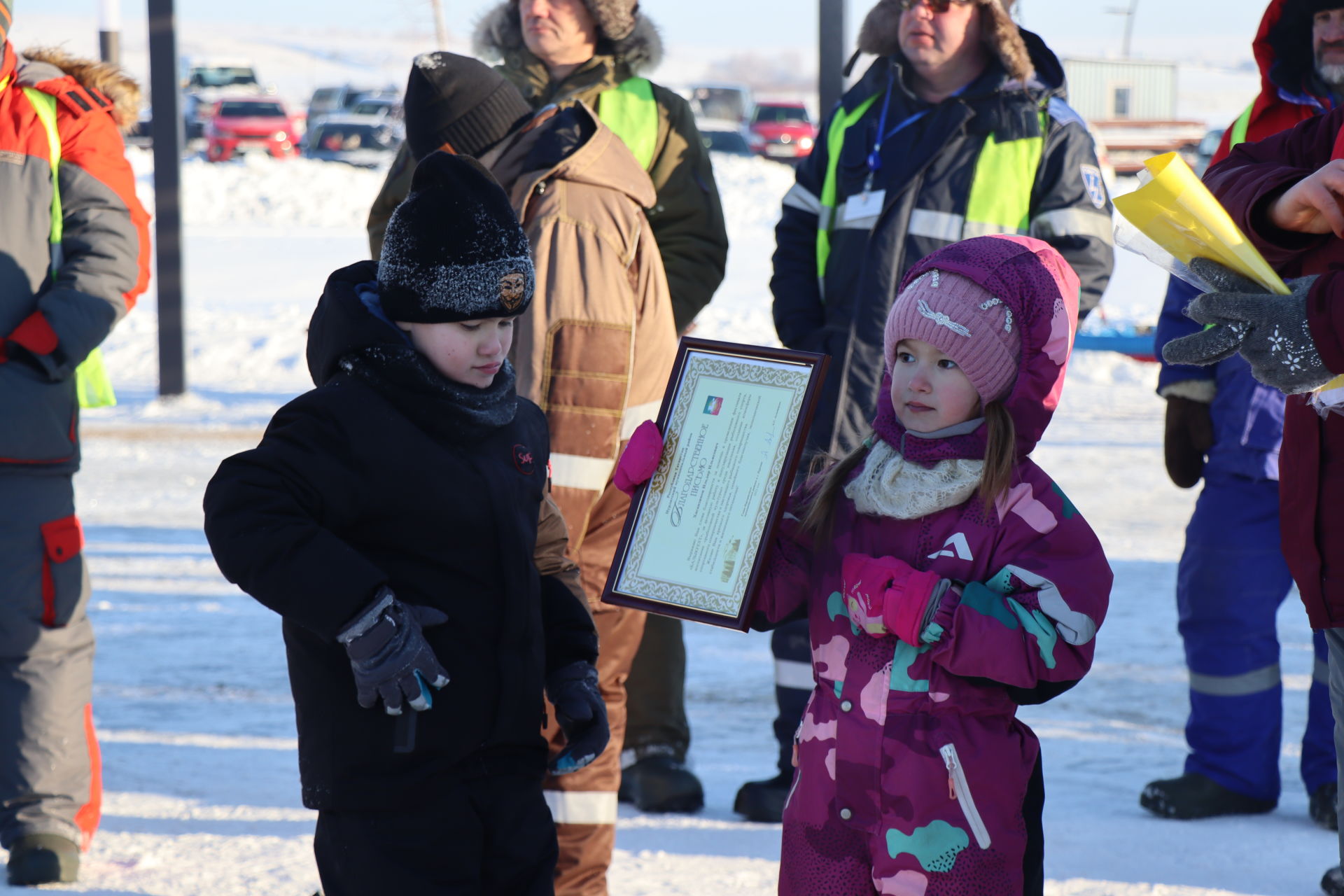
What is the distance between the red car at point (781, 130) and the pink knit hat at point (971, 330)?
87.6 feet

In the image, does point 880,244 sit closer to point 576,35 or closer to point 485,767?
point 576,35

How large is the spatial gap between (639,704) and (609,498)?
40.9 inches

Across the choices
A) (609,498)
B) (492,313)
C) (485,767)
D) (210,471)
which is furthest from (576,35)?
(210,471)

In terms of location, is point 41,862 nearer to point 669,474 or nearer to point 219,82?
point 669,474

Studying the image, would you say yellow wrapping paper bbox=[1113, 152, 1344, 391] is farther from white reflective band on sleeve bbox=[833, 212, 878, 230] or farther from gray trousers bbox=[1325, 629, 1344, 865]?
white reflective band on sleeve bbox=[833, 212, 878, 230]

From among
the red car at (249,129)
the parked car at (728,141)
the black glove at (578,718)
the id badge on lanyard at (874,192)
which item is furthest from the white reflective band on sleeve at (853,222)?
the red car at (249,129)

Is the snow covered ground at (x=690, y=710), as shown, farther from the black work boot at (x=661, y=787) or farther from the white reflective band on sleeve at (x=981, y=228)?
the white reflective band on sleeve at (x=981, y=228)

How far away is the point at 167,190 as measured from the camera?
413 inches

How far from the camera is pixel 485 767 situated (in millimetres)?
2291

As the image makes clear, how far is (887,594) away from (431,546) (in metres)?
0.74

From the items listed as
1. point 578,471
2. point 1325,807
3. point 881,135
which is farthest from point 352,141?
point 1325,807

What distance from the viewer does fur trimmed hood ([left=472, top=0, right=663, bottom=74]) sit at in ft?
13.0

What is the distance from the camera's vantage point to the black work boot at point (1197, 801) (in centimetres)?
378

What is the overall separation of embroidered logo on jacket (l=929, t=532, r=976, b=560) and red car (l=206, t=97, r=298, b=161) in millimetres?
27941
